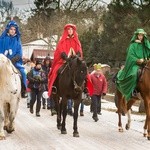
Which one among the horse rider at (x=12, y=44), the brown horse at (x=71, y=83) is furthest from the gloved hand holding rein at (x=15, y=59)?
the brown horse at (x=71, y=83)

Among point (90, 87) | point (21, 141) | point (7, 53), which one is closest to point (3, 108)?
point (21, 141)

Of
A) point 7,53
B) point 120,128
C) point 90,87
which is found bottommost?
point 120,128

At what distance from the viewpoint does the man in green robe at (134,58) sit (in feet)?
40.3

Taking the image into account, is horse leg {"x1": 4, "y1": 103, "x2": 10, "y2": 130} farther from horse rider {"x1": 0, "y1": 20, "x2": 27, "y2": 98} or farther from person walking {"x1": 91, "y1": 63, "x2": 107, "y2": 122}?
person walking {"x1": 91, "y1": 63, "x2": 107, "y2": 122}

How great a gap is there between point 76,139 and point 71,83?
1462mm

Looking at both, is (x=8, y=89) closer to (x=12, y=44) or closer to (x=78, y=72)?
(x=78, y=72)

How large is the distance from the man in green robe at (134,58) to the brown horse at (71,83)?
1.12m

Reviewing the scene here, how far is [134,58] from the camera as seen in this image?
1237 cm

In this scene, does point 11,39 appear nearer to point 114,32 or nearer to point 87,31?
point 114,32

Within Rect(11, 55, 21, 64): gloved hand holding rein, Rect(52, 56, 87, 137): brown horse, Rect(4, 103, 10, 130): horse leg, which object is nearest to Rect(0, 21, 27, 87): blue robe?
Rect(11, 55, 21, 64): gloved hand holding rein

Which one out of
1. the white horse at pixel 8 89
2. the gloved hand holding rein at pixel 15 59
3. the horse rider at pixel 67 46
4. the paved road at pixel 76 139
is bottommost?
the paved road at pixel 76 139

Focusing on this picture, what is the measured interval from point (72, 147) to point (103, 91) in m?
7.59

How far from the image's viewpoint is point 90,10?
5391 cm

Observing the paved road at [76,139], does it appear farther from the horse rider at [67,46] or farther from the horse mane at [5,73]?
the horse rider at [67,46]
